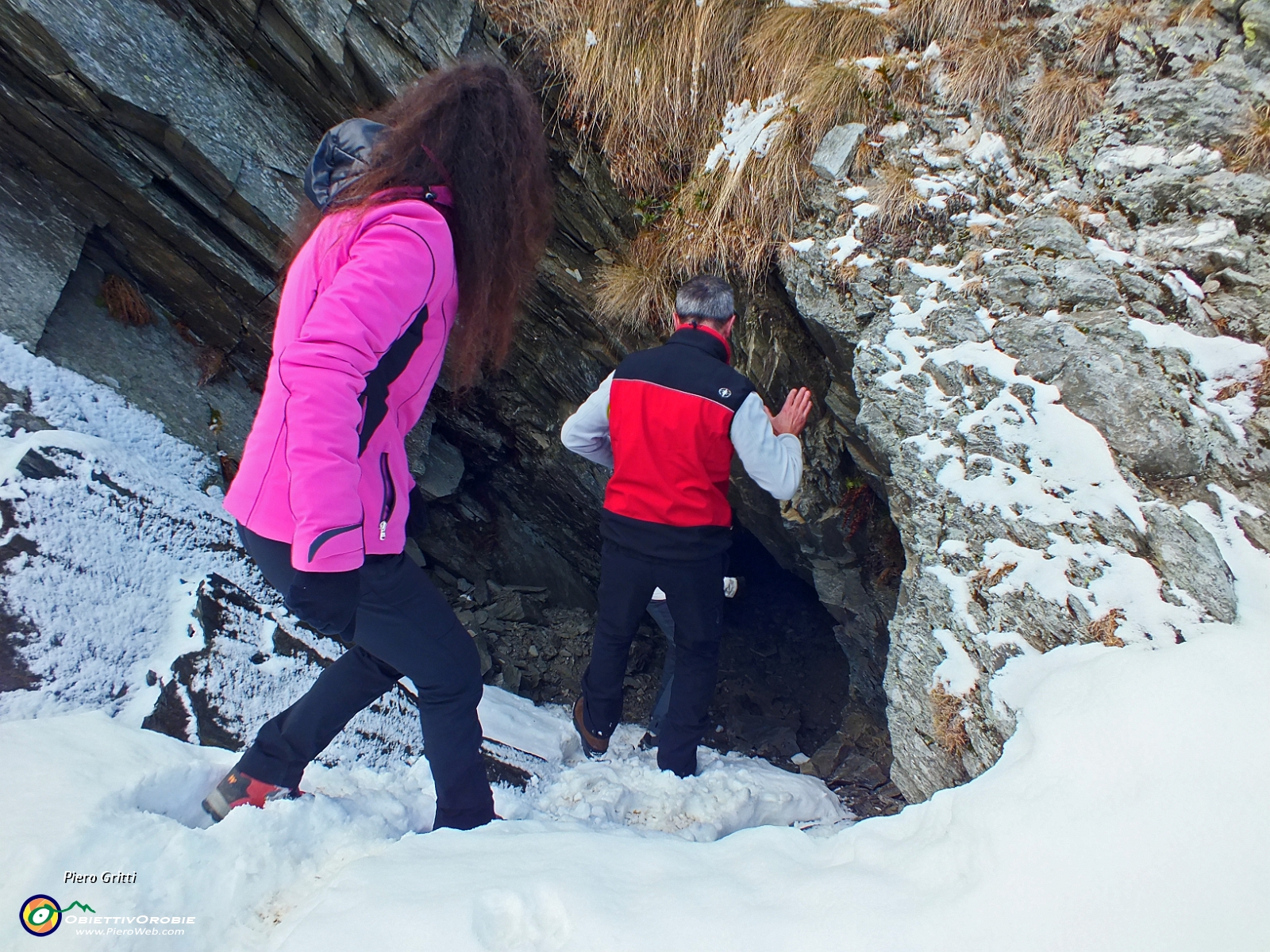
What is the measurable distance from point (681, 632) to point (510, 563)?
2.90 meters

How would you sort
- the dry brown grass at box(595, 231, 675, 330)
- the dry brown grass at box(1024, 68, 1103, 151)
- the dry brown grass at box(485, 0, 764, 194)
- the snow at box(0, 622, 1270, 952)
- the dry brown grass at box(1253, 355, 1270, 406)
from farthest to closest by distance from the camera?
1. the dry brown grass at box(595, 231, 675, 330)
2. the dry brown grass at box(485, 0, 764, 194)
3. the dry brown grass at box(1024, 68, 1103, 151)
4. the dry brown grass at box(1253, 355, 1270, 406)
5. the snow at box(0, 622, 1270, 952)

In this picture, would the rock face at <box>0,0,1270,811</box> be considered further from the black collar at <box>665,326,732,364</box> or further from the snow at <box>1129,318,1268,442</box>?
the black collar at <box>665,326,732,364</box>

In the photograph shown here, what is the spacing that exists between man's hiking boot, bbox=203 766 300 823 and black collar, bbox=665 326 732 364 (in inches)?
97.8

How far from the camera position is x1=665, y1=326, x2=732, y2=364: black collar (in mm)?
3398

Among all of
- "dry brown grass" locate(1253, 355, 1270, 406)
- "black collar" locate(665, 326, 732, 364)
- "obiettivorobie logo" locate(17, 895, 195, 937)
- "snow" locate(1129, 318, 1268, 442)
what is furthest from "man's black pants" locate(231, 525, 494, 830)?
"dry brown grass" locate(1253, 355, 1270, 406)

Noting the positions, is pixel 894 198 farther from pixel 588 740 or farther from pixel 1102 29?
pixel 588 740

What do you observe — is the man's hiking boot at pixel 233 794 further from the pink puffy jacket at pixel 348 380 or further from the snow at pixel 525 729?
the snow at pixel 525 729

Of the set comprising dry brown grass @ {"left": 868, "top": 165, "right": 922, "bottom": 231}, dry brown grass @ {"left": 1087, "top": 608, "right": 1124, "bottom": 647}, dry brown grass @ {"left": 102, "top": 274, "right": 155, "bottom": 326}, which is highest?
dry brown grass @ {"left": 868, "top": 165, "right": 922, "bottom": 231}

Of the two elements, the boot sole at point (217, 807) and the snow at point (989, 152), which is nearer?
the boot sole at point (217, 807)

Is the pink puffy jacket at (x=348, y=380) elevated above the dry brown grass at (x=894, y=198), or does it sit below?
below

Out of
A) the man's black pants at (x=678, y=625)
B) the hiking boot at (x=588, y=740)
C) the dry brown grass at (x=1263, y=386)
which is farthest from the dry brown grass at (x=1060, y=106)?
the hiking boot at (x=588, y=740)

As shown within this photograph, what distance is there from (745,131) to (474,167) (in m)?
2.35

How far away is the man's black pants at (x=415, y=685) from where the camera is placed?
2.42 m

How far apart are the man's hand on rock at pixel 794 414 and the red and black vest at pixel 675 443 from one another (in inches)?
11.7
